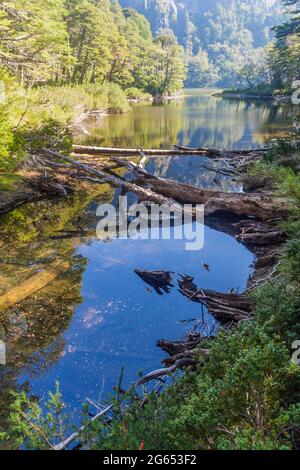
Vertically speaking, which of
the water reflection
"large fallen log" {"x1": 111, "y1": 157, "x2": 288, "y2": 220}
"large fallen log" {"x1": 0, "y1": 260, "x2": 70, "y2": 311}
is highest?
the water reflection

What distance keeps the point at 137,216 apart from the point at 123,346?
246 inches

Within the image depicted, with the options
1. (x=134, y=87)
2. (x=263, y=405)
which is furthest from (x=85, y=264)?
(x=134, y=87)

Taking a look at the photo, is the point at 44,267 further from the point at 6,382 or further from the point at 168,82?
the point at 168,82

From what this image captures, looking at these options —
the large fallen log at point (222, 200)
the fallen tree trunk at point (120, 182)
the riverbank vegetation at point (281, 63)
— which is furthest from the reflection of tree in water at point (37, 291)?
the riverbank vegetation at point (281, 63)

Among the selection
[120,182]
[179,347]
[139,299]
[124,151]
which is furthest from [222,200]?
[124,151]

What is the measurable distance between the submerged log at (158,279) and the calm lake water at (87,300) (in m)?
0.13

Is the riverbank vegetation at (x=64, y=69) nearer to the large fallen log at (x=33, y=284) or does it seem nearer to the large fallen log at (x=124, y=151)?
the large fallen log at (x=124, y=151)

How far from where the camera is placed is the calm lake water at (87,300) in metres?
5.65

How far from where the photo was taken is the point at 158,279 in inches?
324

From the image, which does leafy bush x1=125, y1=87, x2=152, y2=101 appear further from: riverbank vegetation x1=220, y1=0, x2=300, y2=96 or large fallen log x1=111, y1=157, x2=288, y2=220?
large fallen log x1=111, y1=157, x2=288, y2=220

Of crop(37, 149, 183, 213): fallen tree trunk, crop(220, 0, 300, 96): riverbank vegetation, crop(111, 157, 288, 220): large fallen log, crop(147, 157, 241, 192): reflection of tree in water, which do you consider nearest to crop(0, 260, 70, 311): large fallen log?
crop(37, 149, 183, 213): fallen tree trunk

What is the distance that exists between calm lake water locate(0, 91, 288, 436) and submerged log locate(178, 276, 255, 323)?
0.58 feet

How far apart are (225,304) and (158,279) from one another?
1.90m

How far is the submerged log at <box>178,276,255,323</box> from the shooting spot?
6336mm
